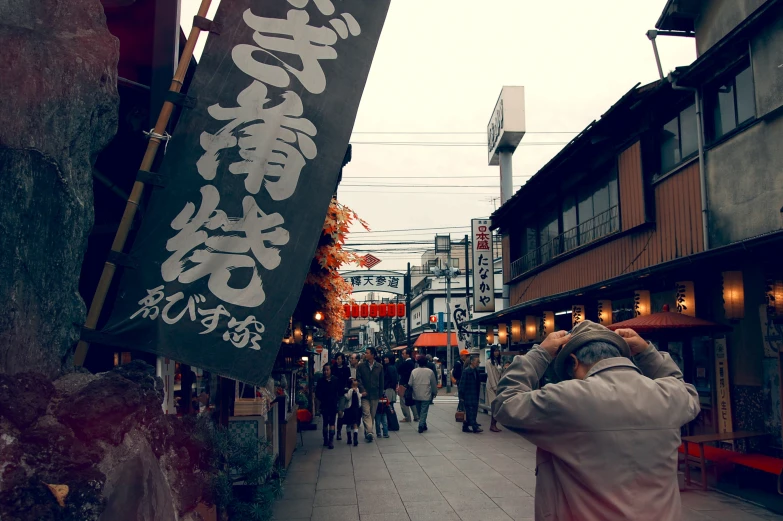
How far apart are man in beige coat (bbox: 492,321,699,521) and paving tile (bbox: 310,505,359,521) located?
5.67m

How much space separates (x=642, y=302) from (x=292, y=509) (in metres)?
7.59

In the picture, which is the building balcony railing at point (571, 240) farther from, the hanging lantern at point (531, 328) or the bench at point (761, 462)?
the bench at point (761, 462)

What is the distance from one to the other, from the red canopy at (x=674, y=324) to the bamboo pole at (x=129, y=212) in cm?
775

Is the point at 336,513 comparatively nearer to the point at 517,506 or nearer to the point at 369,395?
the point at 517,506

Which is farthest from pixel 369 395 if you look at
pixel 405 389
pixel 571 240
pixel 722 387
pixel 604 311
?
pixel 722 387

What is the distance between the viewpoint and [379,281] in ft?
116

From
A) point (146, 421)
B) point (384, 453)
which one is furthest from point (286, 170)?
point (384, 453)

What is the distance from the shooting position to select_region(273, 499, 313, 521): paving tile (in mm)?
8117

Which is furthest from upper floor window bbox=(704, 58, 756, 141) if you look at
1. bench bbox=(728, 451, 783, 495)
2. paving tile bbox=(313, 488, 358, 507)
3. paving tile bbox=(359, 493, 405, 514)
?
paving tile bbox=(313, 488, 358, 507)

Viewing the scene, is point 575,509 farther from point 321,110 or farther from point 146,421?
point 321,110

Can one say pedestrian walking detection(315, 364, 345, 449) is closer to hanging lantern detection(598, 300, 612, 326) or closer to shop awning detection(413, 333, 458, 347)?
hanging lantern detection(598, 300, 612, 326)

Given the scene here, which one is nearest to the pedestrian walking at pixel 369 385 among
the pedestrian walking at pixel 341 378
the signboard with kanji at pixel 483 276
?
the pedestrian walking at pixel 341 378

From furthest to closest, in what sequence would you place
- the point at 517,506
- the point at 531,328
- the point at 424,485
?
the point at 531,328
the point at 424,485
the point at 517,506

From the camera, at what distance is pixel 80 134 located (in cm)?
347
